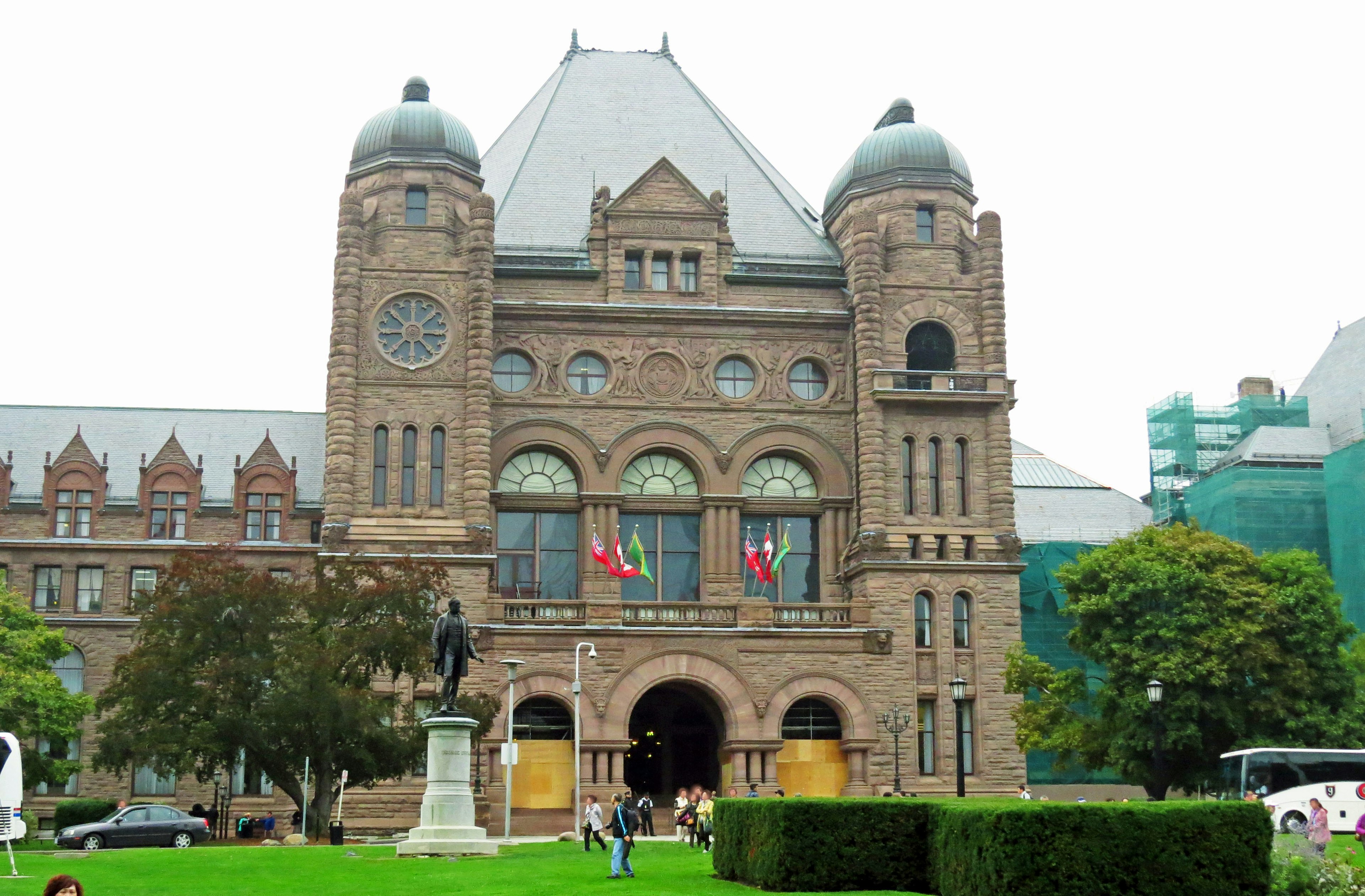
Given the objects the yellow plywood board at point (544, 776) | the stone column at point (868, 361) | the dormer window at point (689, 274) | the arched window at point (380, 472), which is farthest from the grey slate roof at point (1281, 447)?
the arched window at point (380, 472)

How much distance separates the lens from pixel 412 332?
200ft

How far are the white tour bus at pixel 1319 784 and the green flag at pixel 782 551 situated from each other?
774 inches

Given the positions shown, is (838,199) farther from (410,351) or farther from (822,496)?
(410,351)

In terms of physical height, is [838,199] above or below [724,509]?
above

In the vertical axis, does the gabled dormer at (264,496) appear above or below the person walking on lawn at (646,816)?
above

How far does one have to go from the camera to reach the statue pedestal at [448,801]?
3500cm

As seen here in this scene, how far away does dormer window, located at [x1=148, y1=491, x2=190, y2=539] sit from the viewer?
6594 cm

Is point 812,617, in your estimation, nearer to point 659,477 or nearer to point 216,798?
point 659,477

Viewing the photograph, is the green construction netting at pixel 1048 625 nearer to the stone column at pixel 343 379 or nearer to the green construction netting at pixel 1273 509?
the green construction netting at pixel 1273 509

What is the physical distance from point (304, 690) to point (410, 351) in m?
18.0

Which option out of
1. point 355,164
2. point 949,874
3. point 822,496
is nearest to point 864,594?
point 822,496

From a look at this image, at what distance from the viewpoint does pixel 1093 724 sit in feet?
179

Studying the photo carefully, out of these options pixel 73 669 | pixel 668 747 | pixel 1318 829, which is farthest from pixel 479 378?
pixel 1318 829

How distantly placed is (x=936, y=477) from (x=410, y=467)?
64.1ft
